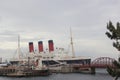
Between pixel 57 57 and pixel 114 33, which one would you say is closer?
pixel 114 33

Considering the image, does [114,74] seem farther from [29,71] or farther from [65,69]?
[65,69]

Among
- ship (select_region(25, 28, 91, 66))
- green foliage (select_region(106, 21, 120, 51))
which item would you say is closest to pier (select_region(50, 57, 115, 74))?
ship (select_region(25, 28, 91, 66))

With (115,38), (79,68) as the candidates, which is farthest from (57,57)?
(115,38)

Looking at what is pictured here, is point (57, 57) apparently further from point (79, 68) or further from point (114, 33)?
point (114, 33)

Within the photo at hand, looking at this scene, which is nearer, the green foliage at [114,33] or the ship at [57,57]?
the green foliage at [114,33]

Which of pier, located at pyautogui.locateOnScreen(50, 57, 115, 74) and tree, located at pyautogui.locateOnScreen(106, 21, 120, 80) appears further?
pier, located at pyautogui.locateOnScreen(50, 57, 115, 74)

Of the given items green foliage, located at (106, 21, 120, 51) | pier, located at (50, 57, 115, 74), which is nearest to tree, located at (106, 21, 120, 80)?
green foliage, located at (106, 21, 120, 51)

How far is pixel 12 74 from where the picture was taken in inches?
5256

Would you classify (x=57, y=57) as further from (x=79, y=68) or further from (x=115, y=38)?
(x=115, y=38)

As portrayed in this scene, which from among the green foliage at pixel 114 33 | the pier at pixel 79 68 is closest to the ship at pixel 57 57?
the pier at pixel 79 68

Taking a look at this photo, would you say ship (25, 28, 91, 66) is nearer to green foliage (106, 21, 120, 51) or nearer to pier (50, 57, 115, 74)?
pier (50, 57, 115, 74)

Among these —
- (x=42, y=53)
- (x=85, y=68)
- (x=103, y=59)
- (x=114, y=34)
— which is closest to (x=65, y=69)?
(x=85, y=68)

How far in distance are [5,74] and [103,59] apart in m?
54.3

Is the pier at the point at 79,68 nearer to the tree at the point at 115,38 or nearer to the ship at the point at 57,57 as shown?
the ship at the point at 57,57
